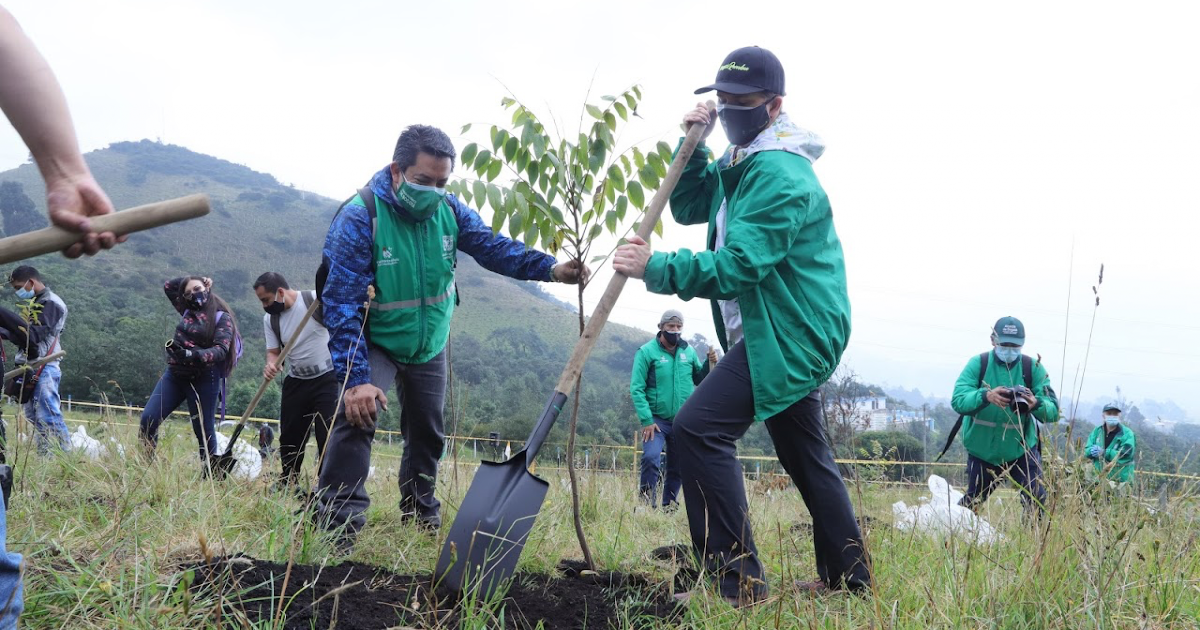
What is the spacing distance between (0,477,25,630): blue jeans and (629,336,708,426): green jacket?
683cm

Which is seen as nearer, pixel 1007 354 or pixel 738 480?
pixel 738 480

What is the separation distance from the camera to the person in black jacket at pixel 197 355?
6234 mm

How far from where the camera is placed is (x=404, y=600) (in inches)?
98.0

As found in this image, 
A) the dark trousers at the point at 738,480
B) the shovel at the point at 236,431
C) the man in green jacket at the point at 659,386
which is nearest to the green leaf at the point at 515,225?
the dark trousers at the point at 738,480

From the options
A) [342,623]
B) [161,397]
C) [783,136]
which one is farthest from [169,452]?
[783,136]

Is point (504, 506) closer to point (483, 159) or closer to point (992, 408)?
point (483, 159)

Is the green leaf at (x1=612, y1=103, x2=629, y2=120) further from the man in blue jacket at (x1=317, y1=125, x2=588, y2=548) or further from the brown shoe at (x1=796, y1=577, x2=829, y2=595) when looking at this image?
the brown shoe at (x1=796, y1=577, x2=829, y2=595)

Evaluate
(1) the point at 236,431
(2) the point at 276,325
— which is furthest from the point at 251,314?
(1) the point at 236,431

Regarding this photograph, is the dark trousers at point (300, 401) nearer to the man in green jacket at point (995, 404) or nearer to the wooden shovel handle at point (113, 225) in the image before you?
the wooden shovel handle at point (113, 225)

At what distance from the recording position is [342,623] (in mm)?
2227

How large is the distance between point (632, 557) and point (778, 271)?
160 centimetres

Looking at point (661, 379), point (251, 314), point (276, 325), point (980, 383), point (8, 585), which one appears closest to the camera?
point (8, 585)

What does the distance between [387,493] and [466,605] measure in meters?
3.19

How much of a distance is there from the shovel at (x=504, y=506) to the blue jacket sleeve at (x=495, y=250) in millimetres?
1029
